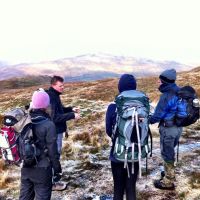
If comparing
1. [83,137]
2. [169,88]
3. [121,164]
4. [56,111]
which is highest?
[169,88]

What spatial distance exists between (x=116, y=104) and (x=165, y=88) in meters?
2.33

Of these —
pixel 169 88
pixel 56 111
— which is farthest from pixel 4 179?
pixel 169 88

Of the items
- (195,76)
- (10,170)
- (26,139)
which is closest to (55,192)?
(10,170)

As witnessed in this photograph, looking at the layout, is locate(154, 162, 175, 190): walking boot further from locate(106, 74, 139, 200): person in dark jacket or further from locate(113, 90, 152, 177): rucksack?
locate(113, 90, 152, 177): rucksack

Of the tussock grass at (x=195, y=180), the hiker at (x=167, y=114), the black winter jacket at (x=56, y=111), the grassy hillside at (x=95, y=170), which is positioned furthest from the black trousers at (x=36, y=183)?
the tussock grass at (x=195, y=180)

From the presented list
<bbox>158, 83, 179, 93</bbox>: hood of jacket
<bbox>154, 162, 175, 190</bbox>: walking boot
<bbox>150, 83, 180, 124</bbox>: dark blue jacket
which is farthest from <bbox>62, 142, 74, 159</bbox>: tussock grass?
<bbox>158, 83, 179, 93</bbox>: hood of jacket

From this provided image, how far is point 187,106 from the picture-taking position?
9.53 meters

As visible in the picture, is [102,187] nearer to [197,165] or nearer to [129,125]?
[197,165]

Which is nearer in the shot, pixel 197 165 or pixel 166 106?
pixel 166 106

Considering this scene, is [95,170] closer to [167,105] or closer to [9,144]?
[167,105]

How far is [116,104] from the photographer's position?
776cm

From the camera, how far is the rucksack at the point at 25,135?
750 centimetres

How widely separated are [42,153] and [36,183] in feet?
2.21

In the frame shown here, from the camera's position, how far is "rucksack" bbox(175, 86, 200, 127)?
9469mm
